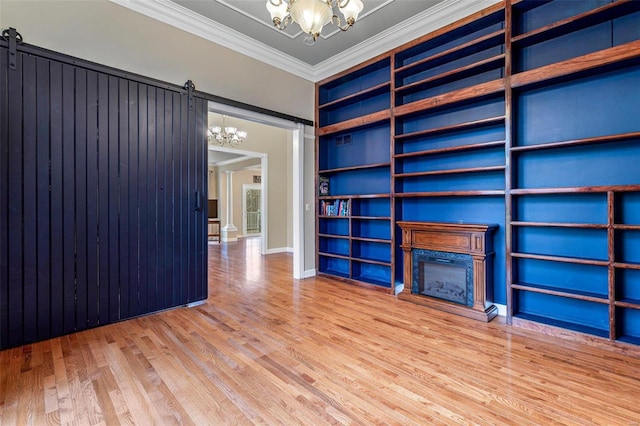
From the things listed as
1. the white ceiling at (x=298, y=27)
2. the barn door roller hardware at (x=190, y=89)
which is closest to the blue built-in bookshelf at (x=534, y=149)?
the white ceiling at (x=298, y=27)

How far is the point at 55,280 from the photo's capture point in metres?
2.58

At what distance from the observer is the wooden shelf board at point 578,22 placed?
240cm

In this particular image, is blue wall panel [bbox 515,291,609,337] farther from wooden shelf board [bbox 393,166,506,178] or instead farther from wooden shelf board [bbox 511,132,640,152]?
wooden shelf board [bbox 511,132,640,152]

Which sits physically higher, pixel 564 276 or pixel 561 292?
pixel 564 276

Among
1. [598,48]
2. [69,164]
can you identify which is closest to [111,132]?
[69,164]

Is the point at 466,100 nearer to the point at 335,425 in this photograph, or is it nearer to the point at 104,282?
the point at 335,425

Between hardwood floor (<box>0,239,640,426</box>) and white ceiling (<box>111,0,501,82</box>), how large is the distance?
10.6 feet

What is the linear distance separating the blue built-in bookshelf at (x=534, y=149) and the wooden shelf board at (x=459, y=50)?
15 millimetres

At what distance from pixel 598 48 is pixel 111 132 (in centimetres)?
448

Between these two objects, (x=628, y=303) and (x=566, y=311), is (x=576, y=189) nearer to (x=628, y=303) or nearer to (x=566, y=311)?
(x=628, y=303)

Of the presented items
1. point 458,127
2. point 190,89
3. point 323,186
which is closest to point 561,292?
point 458,127

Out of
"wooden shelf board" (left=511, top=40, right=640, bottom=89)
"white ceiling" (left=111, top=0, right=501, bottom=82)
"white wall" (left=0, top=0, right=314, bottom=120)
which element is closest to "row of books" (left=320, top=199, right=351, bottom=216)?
"white wall" (left=0, top=0, right=314, bottom=120)

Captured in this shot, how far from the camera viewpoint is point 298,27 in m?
3.67

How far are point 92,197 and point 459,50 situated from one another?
400cm
